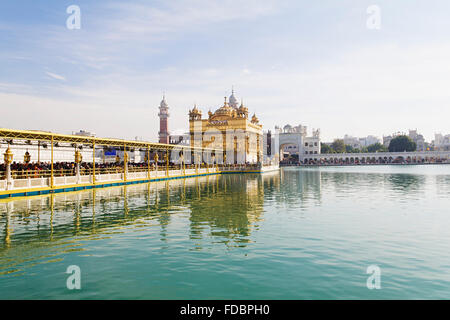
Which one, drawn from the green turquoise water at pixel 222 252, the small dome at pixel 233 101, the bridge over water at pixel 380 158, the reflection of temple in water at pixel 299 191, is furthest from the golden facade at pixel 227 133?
the bridge over water at pixel 380 158

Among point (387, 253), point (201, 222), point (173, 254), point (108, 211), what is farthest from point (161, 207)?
point (387, 253)

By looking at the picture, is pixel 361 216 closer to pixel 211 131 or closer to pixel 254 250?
pixel 254 250

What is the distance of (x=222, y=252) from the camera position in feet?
29.8

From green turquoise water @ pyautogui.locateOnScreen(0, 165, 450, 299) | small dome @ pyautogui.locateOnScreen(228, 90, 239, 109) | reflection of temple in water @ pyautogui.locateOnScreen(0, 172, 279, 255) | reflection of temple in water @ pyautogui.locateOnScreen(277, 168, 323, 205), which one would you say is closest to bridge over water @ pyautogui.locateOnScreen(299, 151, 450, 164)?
small dome @ pyautogui.locateOnScreen(228, 90, 239, 109)

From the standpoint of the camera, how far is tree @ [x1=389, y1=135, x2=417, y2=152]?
13411 centimetres

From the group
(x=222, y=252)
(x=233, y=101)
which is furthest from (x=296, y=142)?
(x=222, y=252)

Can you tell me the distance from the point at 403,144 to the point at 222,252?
147733 millimetres

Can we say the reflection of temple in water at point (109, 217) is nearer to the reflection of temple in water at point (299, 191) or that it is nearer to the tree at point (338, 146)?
the reflection of temple in water at point (299, 191)

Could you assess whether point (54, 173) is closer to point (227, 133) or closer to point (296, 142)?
point (227, 133)

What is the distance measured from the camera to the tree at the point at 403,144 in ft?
440

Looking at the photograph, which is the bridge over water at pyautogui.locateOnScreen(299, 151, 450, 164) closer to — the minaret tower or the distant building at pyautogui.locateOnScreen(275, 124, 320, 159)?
the distant building at pyautogui.locateOnScreen(275, 124, 320, 159)

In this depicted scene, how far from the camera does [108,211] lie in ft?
51.7

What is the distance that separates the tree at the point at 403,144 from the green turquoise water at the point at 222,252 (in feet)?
446

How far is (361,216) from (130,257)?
35.1 ft
